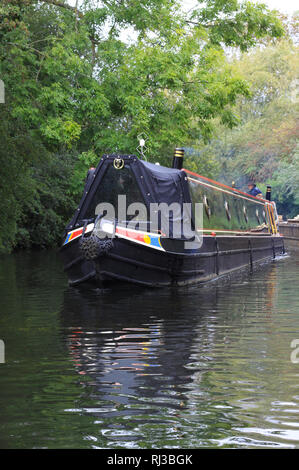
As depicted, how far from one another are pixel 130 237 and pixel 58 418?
9.31 metres

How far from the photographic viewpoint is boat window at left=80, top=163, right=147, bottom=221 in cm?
1628

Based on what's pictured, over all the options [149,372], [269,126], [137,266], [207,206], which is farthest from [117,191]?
[269,126]

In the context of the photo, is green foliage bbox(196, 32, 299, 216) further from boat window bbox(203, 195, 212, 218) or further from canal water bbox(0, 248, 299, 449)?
canal water bbox(0, 248, 299, 449)

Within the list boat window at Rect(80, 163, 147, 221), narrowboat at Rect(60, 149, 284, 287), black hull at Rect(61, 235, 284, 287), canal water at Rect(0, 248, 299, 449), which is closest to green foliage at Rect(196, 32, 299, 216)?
narrowboat at Rect(60, 149, 284, 287)

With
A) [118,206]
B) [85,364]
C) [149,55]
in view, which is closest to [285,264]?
[149,55]

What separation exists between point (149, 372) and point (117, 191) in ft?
29.8

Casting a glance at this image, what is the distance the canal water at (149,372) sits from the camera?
5.37 metres

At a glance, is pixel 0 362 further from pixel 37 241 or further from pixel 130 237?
pixel 37 241

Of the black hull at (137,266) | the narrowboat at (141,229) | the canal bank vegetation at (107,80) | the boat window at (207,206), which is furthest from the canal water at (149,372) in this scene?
the canal bank vegetation at (107,80)

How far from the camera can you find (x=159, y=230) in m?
15.7

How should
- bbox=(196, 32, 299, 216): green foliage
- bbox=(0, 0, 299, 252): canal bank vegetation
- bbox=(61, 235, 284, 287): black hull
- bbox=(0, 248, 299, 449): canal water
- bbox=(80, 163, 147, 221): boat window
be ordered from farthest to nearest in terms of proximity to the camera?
bbox=(196, 32, 299, 216): green foliage → bbox=(0, 0, 299, 252): canal bank vegetation → bbox=(80, 163, 147, 221): boat window → bbox=(61, 235, 284, 287): black hull → bbox=(0, 248, 299, 449): canal water

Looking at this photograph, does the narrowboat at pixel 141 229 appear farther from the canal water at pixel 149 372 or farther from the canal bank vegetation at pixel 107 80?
the canal bank vegetation at pixel 107 80

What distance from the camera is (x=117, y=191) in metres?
16.4
